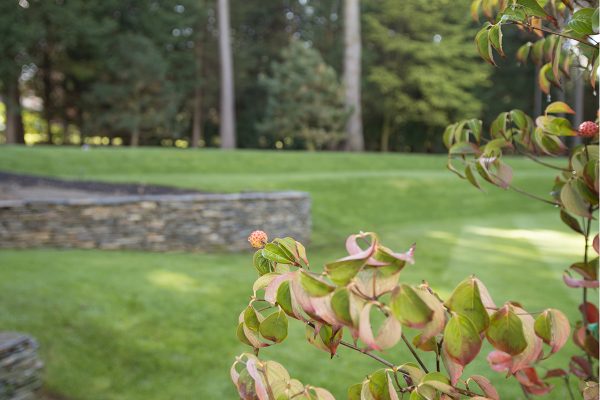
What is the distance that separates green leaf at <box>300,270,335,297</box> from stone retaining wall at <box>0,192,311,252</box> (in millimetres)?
6641

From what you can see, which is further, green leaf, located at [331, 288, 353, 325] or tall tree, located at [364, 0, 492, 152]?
tall tree, located at [364, 0, 492, 152]

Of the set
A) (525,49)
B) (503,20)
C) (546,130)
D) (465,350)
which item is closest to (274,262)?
(465,350)

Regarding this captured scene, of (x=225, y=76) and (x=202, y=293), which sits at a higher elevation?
(x=225, y=76)

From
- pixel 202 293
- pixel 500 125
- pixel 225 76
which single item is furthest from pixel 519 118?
pixel 225 76

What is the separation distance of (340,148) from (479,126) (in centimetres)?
1991

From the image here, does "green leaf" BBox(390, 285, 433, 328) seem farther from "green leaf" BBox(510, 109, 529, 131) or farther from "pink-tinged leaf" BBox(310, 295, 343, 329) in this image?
"green leaf" BBox(510, 109, 529, 131)

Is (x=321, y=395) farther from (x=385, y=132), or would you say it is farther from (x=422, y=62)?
(x=385, y=132)

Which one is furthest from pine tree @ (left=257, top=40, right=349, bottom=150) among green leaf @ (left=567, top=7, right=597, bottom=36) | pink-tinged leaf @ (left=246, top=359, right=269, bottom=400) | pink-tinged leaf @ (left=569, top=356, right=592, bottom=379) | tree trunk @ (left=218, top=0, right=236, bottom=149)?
pink-tinged leaf @ (left=246, top=359, right=269, bottom=400)

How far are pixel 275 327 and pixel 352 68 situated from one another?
19907mm

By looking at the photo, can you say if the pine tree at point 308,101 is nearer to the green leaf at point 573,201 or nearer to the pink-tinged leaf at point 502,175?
the pink-tinged leaf at point 502,175

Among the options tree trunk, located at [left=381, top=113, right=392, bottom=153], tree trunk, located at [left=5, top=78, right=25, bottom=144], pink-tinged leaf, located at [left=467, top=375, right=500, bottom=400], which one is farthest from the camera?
tree trunk, located at [left=381, top=113, right=392, bottom=153]

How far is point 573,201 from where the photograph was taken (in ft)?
4.26

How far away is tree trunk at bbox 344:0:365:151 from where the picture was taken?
19.7 metres

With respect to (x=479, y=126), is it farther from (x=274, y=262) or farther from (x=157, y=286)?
(x=157, y=286)
